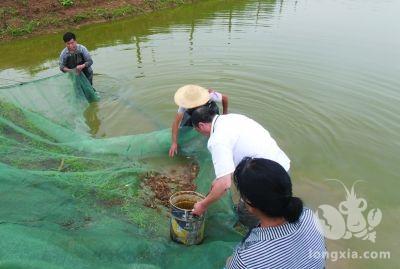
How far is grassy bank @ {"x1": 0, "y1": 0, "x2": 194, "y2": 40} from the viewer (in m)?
12.2

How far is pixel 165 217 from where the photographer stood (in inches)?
141

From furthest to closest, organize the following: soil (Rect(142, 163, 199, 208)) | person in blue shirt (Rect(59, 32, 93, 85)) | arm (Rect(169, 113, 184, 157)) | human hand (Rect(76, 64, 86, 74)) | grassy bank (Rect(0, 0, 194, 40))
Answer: grassy bank (Rect(0, 0, 194, 40)) → person in blue shirt (Rect(59, 32, 93, 85)) → human hand (Rect(76, 64, 86, 74)) → arm (Rect(169, 113, 184, 157)) → soil (Rect(142, 163, 199, 208))

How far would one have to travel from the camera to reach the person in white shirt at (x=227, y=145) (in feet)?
9.30

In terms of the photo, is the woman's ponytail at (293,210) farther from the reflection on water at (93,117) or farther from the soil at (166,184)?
the reflection on water at (93,117)

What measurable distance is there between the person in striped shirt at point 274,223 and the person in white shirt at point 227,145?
0.85 metres

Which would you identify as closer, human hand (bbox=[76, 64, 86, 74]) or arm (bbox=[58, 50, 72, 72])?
human hand (bbox=[76, 64, 86, 74])

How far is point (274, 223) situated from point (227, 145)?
1.07 meters

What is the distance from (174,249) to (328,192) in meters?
2.55

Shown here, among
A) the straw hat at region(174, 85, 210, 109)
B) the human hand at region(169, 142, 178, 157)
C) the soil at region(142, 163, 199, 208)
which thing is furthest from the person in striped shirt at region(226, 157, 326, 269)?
the human hand at region(169, 142, 178, 157)

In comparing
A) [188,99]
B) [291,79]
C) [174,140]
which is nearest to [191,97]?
[188,99]

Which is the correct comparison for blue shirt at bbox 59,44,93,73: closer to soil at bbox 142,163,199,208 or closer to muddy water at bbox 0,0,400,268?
muddy water at bbox 0,0,400,268

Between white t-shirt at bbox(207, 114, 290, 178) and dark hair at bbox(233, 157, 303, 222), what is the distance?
3.06 ft

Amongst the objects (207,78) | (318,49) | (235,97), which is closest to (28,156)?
(235,97)

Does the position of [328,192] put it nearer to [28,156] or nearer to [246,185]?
[246,185]
